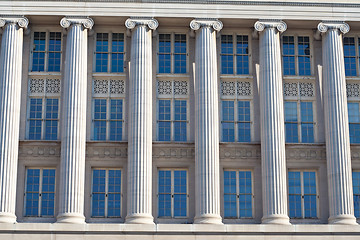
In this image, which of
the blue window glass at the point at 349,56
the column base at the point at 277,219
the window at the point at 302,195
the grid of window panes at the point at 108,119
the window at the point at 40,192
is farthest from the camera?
the blue window glass at the point at 349,56

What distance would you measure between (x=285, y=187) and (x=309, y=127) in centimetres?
404

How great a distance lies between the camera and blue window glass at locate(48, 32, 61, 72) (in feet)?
151

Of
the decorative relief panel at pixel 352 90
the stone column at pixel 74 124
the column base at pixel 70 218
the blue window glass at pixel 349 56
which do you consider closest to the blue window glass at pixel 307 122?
the decorative relief panel at pixel 352 90

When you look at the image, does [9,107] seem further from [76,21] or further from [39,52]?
[76,21]

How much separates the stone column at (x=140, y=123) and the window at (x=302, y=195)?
7629 mm

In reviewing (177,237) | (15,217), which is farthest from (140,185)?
(15,217)

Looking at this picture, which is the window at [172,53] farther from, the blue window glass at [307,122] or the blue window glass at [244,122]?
the blue window glass at [307,122]

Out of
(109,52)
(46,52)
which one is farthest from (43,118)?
(109,52)

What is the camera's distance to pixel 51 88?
45594 mm

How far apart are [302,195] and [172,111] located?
27.2 ft

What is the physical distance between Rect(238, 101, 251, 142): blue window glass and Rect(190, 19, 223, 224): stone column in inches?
61.2

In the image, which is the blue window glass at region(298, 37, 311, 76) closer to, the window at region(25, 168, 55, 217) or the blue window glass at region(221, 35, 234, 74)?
the blue window glass at region(221, 35, 234, 74)

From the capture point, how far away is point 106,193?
44.1m

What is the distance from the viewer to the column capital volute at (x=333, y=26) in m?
45.9
